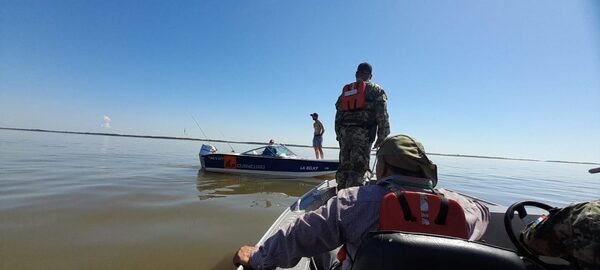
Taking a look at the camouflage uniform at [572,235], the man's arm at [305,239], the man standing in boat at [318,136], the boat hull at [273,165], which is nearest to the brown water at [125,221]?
the man's arm at [305,239]

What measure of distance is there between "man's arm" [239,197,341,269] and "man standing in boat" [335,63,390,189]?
2507mm

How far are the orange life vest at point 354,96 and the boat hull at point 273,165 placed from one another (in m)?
5.03

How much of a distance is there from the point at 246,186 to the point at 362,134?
4228 mm

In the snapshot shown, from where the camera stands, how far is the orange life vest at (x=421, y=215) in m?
1.16

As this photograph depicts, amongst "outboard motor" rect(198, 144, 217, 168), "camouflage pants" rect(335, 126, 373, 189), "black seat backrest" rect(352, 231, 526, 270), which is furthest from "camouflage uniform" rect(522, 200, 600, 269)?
"outboard motor" rect(198, 144, 217, 168)

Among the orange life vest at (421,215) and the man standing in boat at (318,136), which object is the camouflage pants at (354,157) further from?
the man standing in boat at (318,136)

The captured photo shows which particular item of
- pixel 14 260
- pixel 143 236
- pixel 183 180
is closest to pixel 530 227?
pixel 143 236

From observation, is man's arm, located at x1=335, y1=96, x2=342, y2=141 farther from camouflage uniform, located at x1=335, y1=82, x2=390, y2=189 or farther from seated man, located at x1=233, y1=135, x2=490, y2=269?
seated man, located at x1=233, y1=135, x2=490, y2=269

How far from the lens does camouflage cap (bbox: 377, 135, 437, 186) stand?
1.38m

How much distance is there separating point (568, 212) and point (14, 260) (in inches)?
155

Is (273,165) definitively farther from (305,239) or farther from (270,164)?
(305,239)

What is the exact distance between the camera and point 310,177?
9.24 meters

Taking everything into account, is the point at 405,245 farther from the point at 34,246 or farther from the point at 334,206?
the point at 34,246

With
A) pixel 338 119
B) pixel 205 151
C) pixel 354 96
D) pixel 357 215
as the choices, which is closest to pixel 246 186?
pixel 205 151
